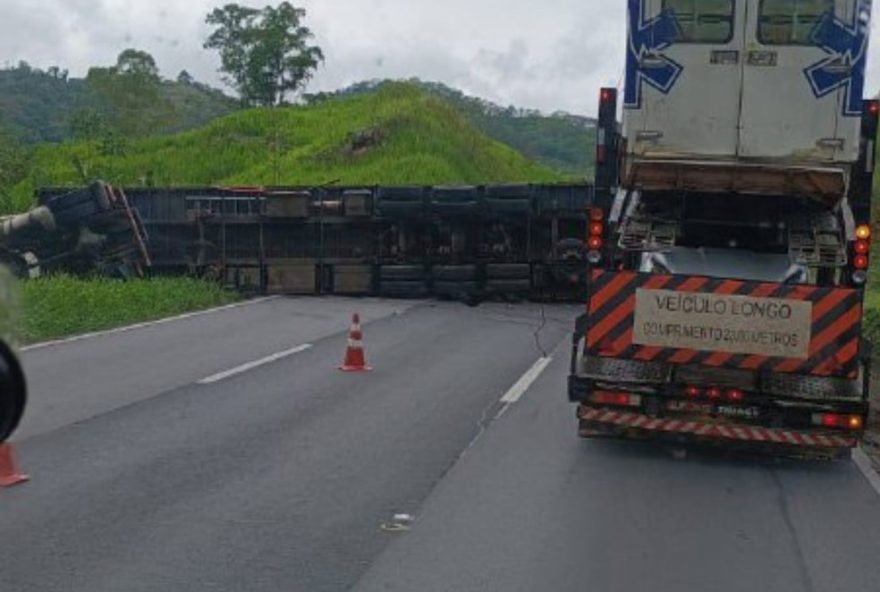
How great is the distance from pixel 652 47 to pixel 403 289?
46.7ft

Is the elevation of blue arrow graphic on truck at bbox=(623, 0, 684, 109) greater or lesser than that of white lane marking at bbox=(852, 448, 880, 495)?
greater

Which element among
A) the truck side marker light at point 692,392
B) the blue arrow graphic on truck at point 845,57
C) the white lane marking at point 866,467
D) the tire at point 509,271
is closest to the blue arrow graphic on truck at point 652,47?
the blue arrow graphic on truck at point 845,57

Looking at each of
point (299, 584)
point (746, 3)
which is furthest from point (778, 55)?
point (299, 584)

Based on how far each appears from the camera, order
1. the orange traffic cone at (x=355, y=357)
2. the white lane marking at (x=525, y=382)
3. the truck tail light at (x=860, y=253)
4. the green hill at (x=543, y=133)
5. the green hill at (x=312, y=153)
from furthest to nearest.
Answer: the green hill at (x=543, y=133)
the green hill at (x=312, y=153)
the orange traffic cone at (x=355, y=357)
the white lane marking at (x=525, y=382)
the truck tail light at (x=860, y=253)

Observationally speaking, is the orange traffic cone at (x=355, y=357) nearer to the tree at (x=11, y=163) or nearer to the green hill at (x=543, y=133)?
the tree at (x=11, y=163)

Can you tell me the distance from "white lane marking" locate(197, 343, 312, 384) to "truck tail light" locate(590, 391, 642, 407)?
16.2 ft

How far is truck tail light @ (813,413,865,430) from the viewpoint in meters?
8.84

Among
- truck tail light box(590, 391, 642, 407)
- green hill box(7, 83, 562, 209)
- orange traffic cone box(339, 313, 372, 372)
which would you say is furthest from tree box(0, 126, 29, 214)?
truck tail light box(590, 391, 642, 407)

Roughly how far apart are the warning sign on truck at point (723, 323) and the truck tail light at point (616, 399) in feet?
1.43

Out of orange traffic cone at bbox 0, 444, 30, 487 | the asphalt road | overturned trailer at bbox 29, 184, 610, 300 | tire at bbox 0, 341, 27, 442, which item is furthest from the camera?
overturned trailer at bbox 29, 184, 610, 300

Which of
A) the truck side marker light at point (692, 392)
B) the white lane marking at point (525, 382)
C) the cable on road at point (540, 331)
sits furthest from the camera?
the cable on road at point (540, 331)

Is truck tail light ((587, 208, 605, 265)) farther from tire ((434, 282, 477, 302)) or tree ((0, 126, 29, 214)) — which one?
tree ((0, 126, 29, 214))

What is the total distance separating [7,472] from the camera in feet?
25.7

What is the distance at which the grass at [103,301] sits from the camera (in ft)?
56.6
